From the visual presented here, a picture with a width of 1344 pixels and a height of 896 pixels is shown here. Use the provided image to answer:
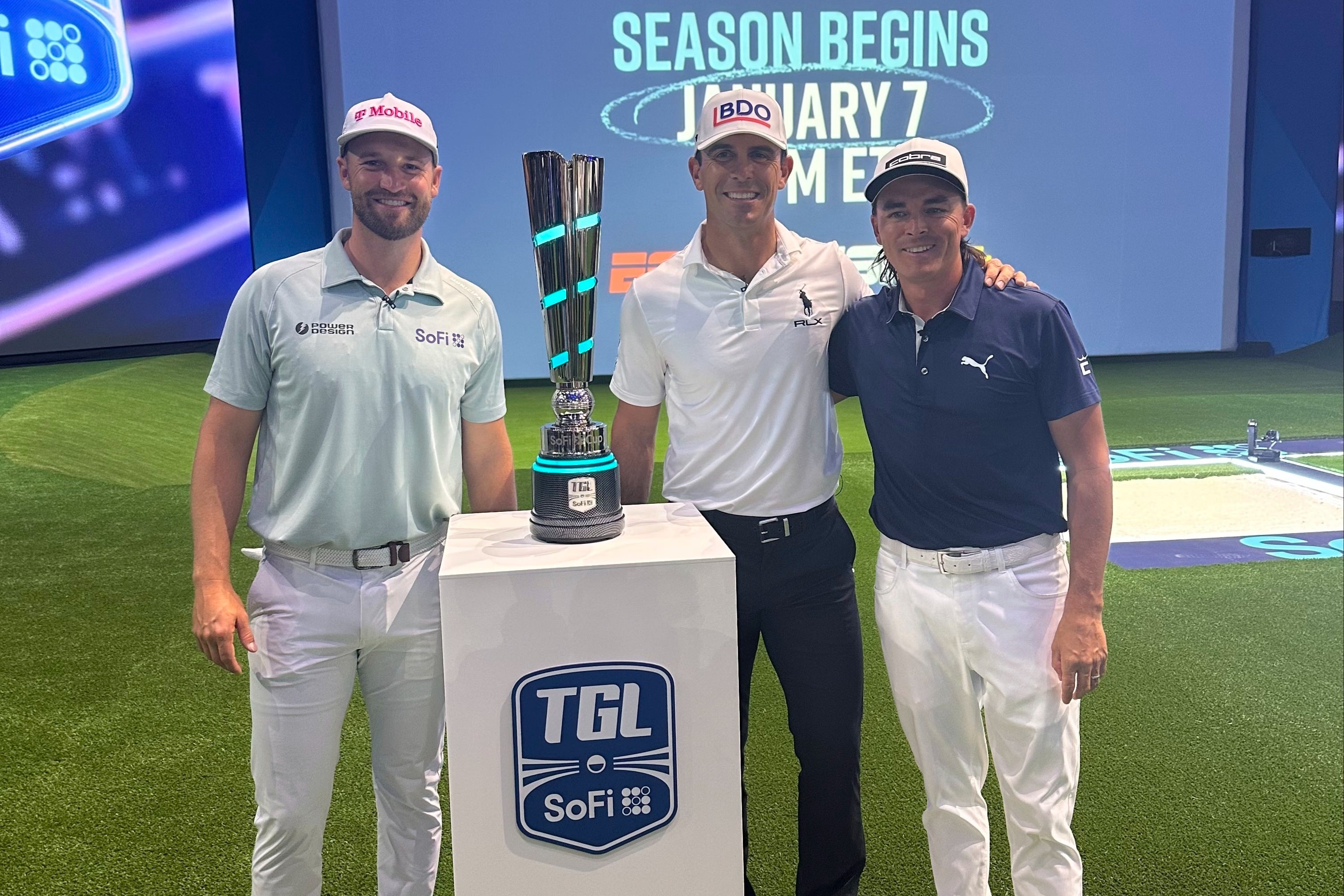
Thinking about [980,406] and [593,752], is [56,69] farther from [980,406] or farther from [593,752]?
[593,752]

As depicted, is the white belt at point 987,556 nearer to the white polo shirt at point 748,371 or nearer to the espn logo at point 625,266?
the white polo shirt at point 748,371

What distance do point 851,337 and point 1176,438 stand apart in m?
7.35

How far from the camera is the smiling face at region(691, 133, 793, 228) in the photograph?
7.48ft

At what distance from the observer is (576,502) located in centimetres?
170

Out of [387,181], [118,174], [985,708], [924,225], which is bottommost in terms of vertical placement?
[985,708]

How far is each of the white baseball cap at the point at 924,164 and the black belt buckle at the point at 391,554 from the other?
119 centimetres

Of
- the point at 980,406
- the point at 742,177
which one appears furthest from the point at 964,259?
the point at 742,177

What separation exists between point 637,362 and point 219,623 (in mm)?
1052

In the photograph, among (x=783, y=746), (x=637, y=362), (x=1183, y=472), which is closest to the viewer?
(x=637, y=362)

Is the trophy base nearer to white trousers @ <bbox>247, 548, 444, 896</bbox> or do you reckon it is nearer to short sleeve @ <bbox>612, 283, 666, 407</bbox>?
white trousers @ <bbox>247, 548, 444, 896</bbox>

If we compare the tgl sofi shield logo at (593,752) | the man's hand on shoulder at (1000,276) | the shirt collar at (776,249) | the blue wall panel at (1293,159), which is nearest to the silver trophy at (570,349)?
the tgl sofi shield logo at (593,752)

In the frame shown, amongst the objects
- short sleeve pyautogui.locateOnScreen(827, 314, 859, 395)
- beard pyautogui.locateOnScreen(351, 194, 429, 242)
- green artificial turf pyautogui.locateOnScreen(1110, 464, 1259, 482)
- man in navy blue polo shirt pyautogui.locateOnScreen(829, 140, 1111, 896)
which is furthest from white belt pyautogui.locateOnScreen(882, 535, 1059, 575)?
green artificial turf pyautogui.locateOnScreen(1110, 464, 1259, 482)

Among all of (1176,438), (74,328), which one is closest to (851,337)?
(1176,438)

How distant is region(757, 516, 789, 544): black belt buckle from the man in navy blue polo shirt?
0.80 ft
